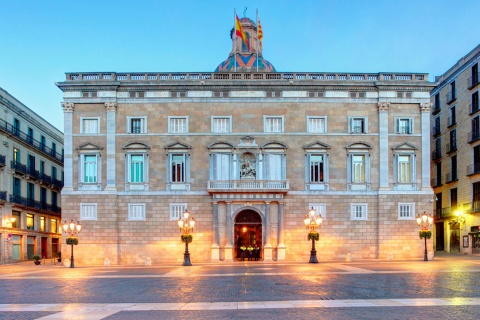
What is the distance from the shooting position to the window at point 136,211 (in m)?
46.1

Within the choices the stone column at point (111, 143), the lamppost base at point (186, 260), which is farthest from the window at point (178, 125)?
the lamppost base at point (186, 260)

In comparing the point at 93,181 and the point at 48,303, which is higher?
the point at 93,181

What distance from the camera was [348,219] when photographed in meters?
46.3

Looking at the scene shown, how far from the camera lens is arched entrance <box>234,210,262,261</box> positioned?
152 ft

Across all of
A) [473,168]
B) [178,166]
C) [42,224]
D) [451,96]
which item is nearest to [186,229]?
[178,166]

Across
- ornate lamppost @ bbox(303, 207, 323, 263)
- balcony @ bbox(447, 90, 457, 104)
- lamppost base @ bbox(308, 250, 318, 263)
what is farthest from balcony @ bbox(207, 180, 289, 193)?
balcony @ bbox(447, 90, 457, 104)

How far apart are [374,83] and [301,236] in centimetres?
1422

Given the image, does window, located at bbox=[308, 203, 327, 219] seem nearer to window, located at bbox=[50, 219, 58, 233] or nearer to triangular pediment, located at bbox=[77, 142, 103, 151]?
triangular pediment, located at bbox=[77, 142, 103, 151]

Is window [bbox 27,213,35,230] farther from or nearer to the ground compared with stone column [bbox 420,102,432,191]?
nearer to the ground

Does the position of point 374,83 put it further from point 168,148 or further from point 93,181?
point 93,181

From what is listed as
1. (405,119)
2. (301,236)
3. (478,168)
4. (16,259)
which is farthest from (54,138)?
(478,168)

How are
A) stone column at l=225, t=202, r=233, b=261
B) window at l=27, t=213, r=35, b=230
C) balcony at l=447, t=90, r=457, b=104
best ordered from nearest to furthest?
stone column at l=225, t=202, r=233, b=261, balcony at l=447, t=90, r=457, b=104, window at l=27, t=213, r=35, b=230

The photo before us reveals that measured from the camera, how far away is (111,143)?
46.2 meters

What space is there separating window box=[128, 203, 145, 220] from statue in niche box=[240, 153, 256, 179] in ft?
28.6
